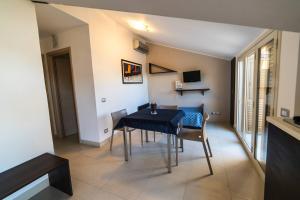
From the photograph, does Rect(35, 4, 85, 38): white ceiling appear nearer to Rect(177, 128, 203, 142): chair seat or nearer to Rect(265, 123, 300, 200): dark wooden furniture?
Rect(177, 128, 203, 142): chair seat

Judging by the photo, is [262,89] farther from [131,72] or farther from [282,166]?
[131,72]

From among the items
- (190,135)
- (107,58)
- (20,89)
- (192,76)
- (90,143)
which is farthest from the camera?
(192,76)

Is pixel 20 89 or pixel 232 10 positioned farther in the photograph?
pixel 20 89

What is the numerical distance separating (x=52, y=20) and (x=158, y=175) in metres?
3.14

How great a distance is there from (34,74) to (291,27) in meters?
2.63

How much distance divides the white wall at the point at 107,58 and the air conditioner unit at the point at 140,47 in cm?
15

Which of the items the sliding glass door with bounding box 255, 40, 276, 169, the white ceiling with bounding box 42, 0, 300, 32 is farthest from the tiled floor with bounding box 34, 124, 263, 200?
the white ceiling with bounding box 42, 0, 300, 32

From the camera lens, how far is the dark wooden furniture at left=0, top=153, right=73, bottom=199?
138 cm

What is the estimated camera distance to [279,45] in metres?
1.50

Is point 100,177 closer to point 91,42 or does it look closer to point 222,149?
point 222,149

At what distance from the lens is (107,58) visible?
3387 mm

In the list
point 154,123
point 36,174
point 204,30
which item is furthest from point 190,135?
point 36,174

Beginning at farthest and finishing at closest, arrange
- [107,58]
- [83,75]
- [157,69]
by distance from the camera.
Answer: [157,69] < [107,58] < [83,75]

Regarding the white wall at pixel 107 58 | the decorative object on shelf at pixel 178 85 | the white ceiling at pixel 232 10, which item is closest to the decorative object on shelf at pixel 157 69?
the decorative object on shelf at pixel 178 85
